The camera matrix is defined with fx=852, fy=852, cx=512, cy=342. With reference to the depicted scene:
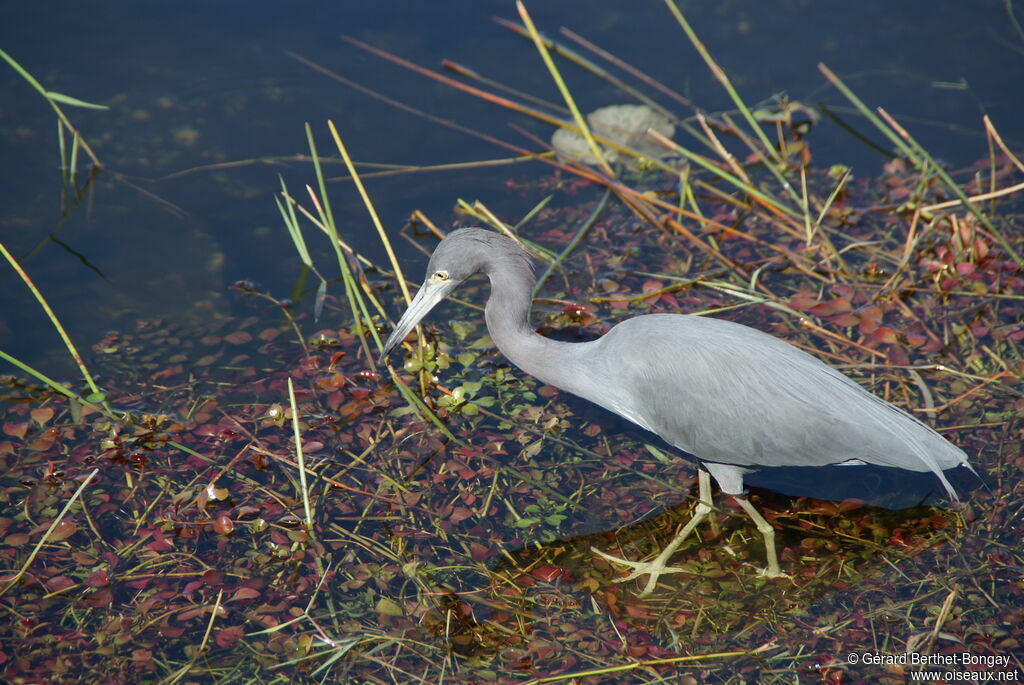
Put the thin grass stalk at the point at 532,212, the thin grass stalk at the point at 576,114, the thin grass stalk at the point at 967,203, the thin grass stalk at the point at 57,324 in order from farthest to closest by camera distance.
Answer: the thin grass stalk at the point at 532,212
the thin grass stalk at the point at 576,114
the thin grass stalk at the point at 967,203
the thin grass stalk at the point at 57,324

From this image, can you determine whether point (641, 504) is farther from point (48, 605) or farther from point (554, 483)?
point (48, 605)

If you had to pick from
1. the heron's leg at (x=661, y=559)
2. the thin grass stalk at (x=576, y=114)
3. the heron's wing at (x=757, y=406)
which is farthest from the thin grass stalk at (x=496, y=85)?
the heron's leg at (x=661, y=559)

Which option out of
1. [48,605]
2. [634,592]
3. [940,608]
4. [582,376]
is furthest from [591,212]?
[48,605]

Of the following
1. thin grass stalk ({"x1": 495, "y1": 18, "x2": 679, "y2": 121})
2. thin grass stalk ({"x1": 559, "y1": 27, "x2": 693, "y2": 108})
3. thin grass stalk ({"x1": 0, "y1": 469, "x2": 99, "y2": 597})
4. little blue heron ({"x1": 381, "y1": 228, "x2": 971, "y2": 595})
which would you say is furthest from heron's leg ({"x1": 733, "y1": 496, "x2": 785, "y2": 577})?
thin grass stalk ({"x1": 559, "y1": 27, "x2": 693, "y2": 108})

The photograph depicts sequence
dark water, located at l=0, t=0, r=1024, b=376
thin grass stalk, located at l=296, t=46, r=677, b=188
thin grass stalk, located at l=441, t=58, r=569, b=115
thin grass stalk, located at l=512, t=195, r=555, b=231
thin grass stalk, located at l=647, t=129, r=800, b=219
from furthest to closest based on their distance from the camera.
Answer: thin grass stalk, located at l=441, t=58, r=569, b=115 < thin grass stalk, located at l=296, t=46, r=677, b=188 < thin grass stalk, located at l=512, t=195, r=555, b=231 < dark water, located at l=0, t=0, r=1024, b=376 < thin grass stalk, located at l=647, t=129, r=800, b=219

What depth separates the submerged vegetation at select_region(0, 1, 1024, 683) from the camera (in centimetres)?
354

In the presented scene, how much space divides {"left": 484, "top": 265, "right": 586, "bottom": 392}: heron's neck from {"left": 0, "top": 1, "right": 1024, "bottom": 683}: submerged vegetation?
44cm

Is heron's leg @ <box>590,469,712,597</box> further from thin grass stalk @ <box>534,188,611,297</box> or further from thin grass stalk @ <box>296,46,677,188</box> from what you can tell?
thin grass stalk @ <box>296,46,677,188</box>

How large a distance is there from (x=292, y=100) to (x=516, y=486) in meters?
3.84

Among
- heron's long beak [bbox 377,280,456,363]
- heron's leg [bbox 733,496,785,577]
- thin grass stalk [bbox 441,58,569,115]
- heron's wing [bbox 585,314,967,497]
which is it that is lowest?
heron's leg [bbox 733,496,785,577]

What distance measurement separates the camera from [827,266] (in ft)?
17.3

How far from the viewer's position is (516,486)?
4.20 m

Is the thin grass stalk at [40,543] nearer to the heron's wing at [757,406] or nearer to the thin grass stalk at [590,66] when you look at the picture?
the heron's wing at [757,406]

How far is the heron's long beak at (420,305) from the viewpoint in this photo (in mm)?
4125
